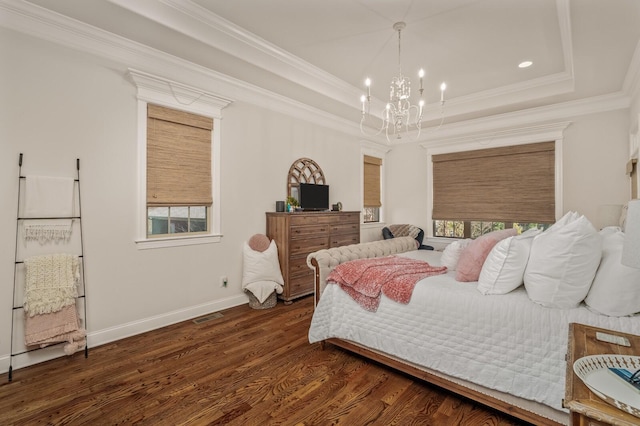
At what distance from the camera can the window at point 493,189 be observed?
484 centimetres

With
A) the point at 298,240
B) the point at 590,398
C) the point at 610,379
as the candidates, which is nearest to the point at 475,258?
the point at 610,379

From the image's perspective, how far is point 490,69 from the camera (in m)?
3.99

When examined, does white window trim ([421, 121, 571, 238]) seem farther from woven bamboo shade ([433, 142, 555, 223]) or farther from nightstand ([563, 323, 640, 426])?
nightstand ([563, 323, 640, 426])

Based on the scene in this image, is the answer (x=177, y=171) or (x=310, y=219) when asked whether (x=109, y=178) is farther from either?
(x=310, y=219)

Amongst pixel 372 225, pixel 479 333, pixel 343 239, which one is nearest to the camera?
pixel 479 333

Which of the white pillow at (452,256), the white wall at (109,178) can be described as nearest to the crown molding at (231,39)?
the white wall at (109,178)

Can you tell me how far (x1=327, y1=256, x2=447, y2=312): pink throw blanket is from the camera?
2.31m

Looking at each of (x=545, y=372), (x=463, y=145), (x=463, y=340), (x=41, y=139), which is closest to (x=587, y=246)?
(x=545, y=372)

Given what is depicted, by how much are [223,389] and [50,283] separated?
1.69m

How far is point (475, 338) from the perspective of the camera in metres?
1.96

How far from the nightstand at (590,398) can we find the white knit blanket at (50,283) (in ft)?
10.8

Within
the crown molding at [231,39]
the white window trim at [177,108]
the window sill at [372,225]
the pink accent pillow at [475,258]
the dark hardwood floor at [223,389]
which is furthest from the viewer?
the window sill at [372,225]

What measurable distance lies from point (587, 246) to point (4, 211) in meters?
3.97

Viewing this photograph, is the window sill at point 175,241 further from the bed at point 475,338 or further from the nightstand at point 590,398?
the nightstand at point 590,398
